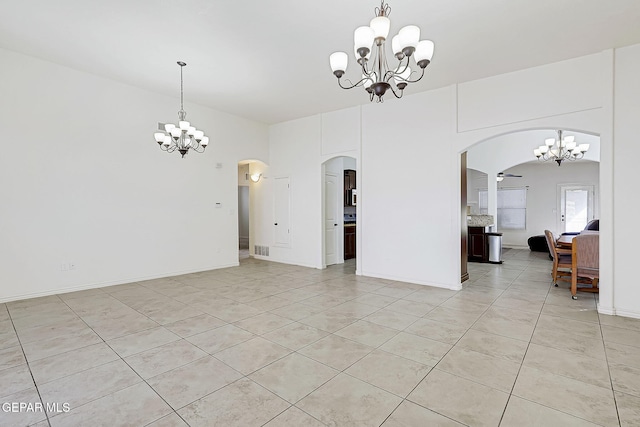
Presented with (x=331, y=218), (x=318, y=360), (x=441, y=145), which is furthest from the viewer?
(x=331, y=218)

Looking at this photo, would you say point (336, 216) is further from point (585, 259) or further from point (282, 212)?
point (585, 259)

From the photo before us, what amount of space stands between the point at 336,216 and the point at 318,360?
16.9 ft

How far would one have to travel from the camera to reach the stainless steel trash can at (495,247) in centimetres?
769

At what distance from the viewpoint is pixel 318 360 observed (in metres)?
2.74

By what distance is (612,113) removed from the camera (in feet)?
12.9

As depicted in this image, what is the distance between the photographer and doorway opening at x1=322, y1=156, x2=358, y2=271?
731cm

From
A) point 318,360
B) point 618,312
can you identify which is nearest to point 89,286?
point 318,360

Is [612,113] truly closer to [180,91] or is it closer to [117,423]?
[117,423]

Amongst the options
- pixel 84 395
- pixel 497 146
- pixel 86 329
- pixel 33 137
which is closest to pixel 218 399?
pixel 84 395

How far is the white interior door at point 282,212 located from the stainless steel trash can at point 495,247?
5.05 m

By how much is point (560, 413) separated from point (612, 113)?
3.84 metres

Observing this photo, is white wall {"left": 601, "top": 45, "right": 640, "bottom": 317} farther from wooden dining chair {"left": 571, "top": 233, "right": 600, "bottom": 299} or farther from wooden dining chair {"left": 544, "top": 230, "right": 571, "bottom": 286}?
wooden dining chair {"left": 544, "top": 230, "right": 571, "bottom": 286}

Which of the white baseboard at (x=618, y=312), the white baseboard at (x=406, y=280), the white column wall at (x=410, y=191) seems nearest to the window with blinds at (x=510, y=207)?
the white column wall at (x=410, y=191)

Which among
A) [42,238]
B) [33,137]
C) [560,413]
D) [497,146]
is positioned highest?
[497,146]
